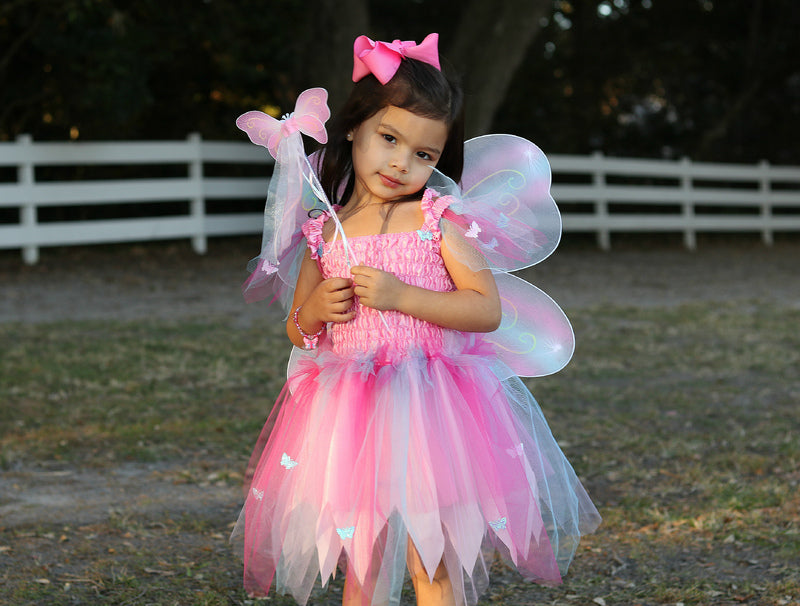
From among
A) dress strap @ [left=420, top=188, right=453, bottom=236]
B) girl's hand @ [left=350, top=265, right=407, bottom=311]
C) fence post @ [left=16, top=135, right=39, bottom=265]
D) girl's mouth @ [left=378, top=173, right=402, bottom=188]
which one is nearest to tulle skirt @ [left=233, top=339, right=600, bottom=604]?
girl's hand @ [left=350, top=265, right=407, bottom=311]

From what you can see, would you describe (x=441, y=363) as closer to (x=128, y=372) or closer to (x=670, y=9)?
(x=128, y=372)

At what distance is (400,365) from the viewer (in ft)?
7.67

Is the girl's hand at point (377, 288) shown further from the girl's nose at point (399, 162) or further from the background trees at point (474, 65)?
the background trees at point (474, 65)

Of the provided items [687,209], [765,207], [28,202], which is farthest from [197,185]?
[765,207]

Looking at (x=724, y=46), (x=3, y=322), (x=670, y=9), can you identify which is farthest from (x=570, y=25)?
(x=3, y=322)

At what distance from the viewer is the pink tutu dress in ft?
7.36

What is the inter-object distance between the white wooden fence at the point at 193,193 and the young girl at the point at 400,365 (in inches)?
345

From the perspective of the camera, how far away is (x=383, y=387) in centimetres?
229

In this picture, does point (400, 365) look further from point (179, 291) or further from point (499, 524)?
point (179, 291)

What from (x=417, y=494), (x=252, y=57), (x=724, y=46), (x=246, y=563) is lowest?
(x=246, y=563)

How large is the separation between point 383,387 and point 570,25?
17153 mm

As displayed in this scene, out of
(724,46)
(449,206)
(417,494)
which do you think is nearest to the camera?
(417,494)

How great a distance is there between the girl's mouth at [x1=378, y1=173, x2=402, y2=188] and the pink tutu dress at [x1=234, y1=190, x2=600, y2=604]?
7 centimetres

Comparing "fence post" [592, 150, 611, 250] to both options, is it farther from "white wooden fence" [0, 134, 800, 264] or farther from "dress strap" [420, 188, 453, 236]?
"dress strap" [420, 188, 453, 236]
